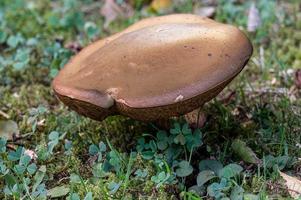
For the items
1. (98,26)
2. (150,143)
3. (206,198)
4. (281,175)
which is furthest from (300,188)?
(98,26)

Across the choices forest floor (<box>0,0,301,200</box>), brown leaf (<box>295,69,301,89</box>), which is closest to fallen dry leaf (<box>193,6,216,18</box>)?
forest floor (<box>0,0,301,200</box>)

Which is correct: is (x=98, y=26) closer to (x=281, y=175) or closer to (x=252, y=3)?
(x=252, y=3)

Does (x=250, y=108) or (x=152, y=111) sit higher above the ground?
(x=152, y=111)

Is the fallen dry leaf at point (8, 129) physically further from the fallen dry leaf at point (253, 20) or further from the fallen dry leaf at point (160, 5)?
the fallen dry leaf at point (253, 20)

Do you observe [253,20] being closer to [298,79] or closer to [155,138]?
[298,79]

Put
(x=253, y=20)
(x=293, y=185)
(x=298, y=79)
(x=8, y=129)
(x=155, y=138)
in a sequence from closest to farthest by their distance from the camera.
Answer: (x=293, y=185) < (x=155, y=138) < (x=8, y=129) < (x=298, y=79) < (x=253, y=20)

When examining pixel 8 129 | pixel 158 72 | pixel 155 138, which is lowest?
pixel 8 129

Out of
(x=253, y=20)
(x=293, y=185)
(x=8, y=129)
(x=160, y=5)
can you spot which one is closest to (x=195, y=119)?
(x=293, y=185)
